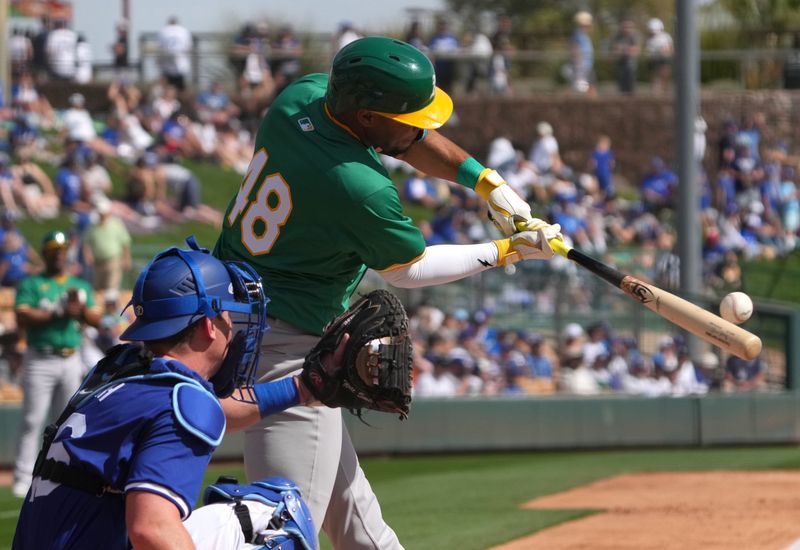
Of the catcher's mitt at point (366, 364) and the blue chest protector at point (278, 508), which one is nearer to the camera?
the blue chest protector at point (278, 508)

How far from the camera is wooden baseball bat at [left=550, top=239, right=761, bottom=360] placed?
396 cm

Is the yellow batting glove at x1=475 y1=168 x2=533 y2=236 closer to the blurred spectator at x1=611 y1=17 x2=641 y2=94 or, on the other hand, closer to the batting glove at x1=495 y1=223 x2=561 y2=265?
the batting glove at x1=495 y1=223 x2=561 y2=265

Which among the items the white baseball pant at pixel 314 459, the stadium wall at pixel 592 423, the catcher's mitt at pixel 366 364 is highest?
the catcher's mitt at pixel 366 364

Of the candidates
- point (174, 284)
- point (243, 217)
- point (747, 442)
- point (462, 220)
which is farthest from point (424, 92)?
point (462, 220)

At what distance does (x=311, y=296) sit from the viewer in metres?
4.10

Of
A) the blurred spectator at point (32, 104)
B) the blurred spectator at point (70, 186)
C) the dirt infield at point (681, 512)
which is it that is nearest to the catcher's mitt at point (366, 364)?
the dirt infield at point (681, 512)

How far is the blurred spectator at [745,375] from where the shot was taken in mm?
12453

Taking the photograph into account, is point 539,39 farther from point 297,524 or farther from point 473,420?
point 297,524

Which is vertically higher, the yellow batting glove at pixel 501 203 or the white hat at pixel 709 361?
the yellow batting glove at pixel 501 203

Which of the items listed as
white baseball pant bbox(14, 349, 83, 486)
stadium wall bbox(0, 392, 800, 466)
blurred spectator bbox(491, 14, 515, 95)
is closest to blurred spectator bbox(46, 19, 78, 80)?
blurred spectator bbox(491, 14, 515, 95)

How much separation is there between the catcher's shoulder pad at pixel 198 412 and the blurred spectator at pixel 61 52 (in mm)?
20213

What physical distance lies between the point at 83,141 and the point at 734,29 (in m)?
15.0

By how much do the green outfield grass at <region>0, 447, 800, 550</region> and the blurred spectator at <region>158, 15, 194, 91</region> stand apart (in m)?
11.6

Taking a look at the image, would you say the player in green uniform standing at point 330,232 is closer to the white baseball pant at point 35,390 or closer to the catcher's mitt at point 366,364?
the catcher's mitt at point 366,364
